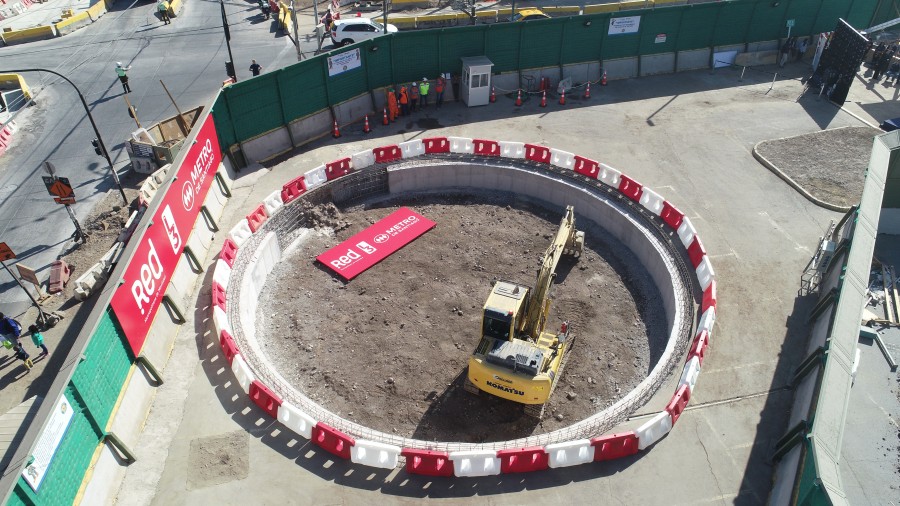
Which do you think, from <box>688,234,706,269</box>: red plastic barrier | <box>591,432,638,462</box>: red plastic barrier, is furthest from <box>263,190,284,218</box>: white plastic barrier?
<box>688,234,706,269</box>: red plastic barrier

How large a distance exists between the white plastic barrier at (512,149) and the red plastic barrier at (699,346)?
1089cm

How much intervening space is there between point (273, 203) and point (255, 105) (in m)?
4.96

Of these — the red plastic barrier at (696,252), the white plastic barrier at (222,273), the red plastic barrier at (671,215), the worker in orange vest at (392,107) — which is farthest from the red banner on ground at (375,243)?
the red plastic barrier at (696,252)

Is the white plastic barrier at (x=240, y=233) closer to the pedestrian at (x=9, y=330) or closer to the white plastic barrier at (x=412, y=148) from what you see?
the pedestrian at (x=9, y=330)

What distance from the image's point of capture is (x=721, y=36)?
32094 millimetres

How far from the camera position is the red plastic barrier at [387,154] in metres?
23.0

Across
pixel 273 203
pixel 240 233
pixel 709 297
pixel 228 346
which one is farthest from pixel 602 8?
pixel 228 346

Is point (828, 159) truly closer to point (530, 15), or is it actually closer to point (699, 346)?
point (699, 346)

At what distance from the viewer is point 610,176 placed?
72.0ft

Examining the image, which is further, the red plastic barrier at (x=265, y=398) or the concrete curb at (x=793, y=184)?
the concrete curb at (x=793, y=184)

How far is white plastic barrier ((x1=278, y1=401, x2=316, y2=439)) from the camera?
12.9m

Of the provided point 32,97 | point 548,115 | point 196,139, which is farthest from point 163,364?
point 32,97

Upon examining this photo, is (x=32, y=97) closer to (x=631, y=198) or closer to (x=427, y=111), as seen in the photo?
(x=427, y=111)

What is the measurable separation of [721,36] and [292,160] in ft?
79.8
